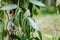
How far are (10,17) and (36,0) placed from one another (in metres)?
0.19

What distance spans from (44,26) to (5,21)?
3217 millimetres

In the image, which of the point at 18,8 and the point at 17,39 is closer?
the point at 18,8

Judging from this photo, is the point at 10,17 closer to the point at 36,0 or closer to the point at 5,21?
the point at 5,21


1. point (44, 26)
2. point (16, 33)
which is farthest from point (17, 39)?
point (44, 26)

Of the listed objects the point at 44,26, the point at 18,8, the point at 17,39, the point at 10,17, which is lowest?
the point at 44,26

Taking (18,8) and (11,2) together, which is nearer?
(18,8)

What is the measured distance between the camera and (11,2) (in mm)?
1402

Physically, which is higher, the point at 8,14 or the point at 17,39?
the point at 8,14

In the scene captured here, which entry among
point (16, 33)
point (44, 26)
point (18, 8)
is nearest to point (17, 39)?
point (16, 33)

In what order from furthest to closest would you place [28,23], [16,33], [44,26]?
1. [44,26]
2. [16,33]
3. [28,23]

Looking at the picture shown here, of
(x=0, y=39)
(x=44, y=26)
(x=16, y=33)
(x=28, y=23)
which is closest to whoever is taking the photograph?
(x=28, y=23)

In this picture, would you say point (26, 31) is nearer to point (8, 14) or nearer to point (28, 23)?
point (28, 23)

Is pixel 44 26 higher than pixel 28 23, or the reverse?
pixel 28 23

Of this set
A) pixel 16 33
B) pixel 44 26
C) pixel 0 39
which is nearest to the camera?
pixel 0 39
